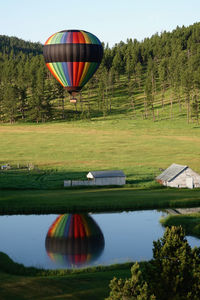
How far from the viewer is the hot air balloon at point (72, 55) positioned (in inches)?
2763

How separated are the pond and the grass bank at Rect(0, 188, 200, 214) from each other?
952 millimetres

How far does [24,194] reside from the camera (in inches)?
2105

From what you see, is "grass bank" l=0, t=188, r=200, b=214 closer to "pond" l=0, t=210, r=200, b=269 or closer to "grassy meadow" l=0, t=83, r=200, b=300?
"grassy meadow" l=0, t=83, r=200, b=300

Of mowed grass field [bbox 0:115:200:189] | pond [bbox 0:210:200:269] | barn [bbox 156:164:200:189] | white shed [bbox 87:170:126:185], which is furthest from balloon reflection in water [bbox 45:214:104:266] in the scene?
barn [bbox 156:164:200:189]

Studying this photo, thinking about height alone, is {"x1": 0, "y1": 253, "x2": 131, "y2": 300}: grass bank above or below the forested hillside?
below

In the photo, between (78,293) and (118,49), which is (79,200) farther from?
(118,49)

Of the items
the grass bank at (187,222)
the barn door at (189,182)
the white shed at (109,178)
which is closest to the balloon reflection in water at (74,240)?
the grass bank at (187,222)

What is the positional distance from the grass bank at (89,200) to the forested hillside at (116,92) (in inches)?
2875

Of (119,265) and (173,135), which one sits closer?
(119,265)

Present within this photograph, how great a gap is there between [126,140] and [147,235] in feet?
211

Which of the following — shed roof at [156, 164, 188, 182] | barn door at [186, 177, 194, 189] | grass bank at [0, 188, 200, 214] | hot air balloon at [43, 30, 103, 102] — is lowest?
grass bank at [0, 188, 200, 214]

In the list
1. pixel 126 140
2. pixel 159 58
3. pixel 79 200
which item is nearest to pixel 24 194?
pixel 79 200

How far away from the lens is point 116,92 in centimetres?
16788

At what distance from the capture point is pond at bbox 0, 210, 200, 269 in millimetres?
35128
